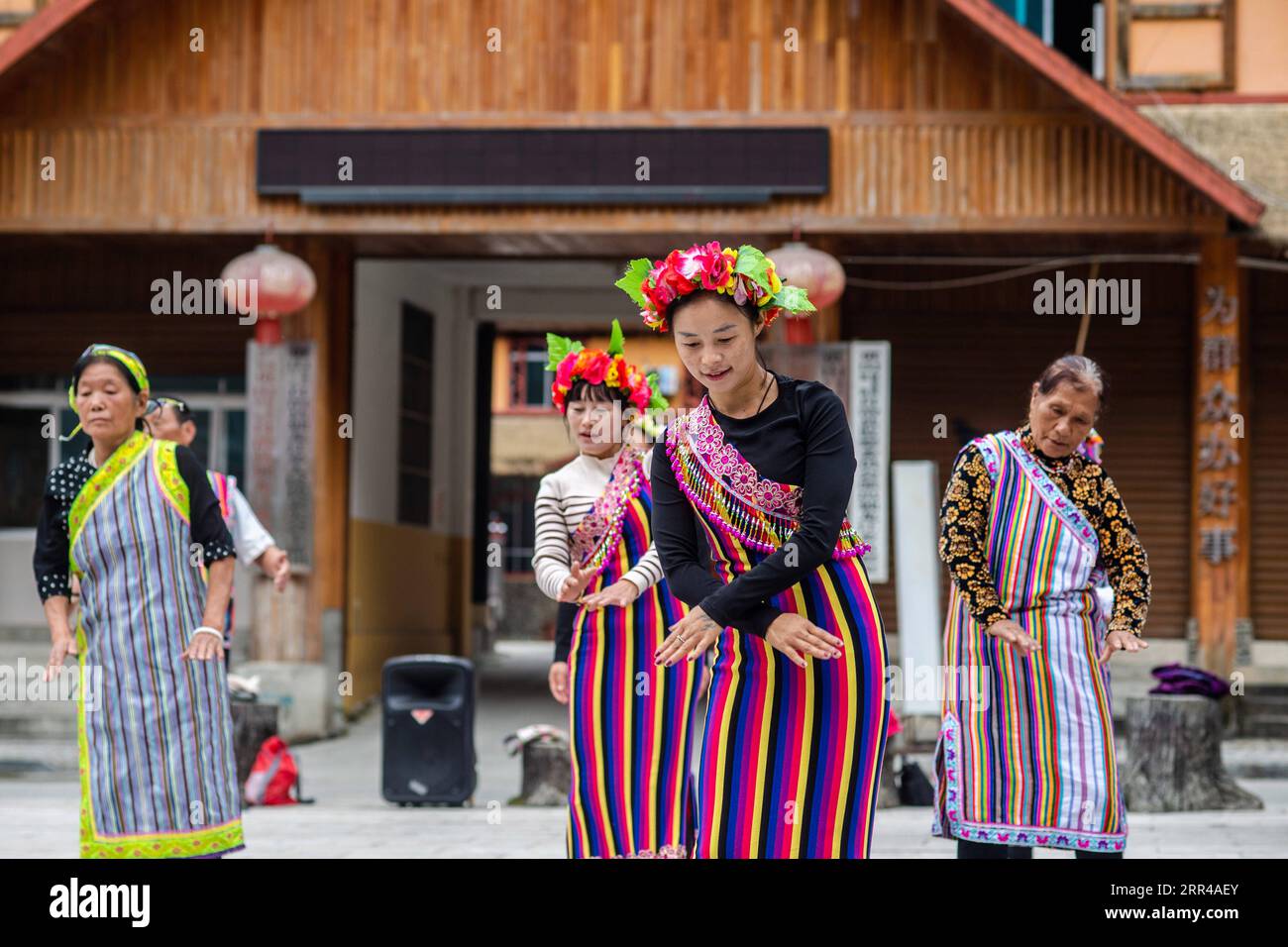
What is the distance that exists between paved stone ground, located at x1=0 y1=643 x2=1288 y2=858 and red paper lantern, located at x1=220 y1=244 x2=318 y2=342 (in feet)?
10.1

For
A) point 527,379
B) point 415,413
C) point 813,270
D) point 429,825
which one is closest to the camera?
point 429,825

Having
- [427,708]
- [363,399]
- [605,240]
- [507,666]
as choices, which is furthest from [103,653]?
[507,666]

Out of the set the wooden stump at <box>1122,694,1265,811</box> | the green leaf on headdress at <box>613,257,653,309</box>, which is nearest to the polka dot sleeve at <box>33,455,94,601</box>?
the green leaf on headdress at <box>613,257,653,309</box>

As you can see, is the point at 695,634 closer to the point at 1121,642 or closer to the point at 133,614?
the point at 1121,642

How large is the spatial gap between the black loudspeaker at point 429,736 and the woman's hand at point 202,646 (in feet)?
14.7

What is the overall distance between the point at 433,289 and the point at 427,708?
7.73 m

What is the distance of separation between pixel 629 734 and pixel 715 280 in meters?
2.17

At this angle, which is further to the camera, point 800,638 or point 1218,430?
point 1218,430

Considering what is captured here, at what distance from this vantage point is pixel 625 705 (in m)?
6.15

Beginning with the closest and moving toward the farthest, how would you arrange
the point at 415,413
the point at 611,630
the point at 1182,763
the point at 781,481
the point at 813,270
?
the point at 781,481 → the point at 611,630 → the point at 1182,763 → the point at 813,270 → the point at 415,413

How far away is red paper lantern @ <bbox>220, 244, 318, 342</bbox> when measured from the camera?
12.8 metres

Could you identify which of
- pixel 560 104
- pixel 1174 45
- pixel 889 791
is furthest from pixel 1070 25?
pixel 889 791

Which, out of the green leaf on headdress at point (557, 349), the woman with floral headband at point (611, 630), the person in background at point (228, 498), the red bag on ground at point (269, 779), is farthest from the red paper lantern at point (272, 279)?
the woman with floral headband at point (611, 630)
